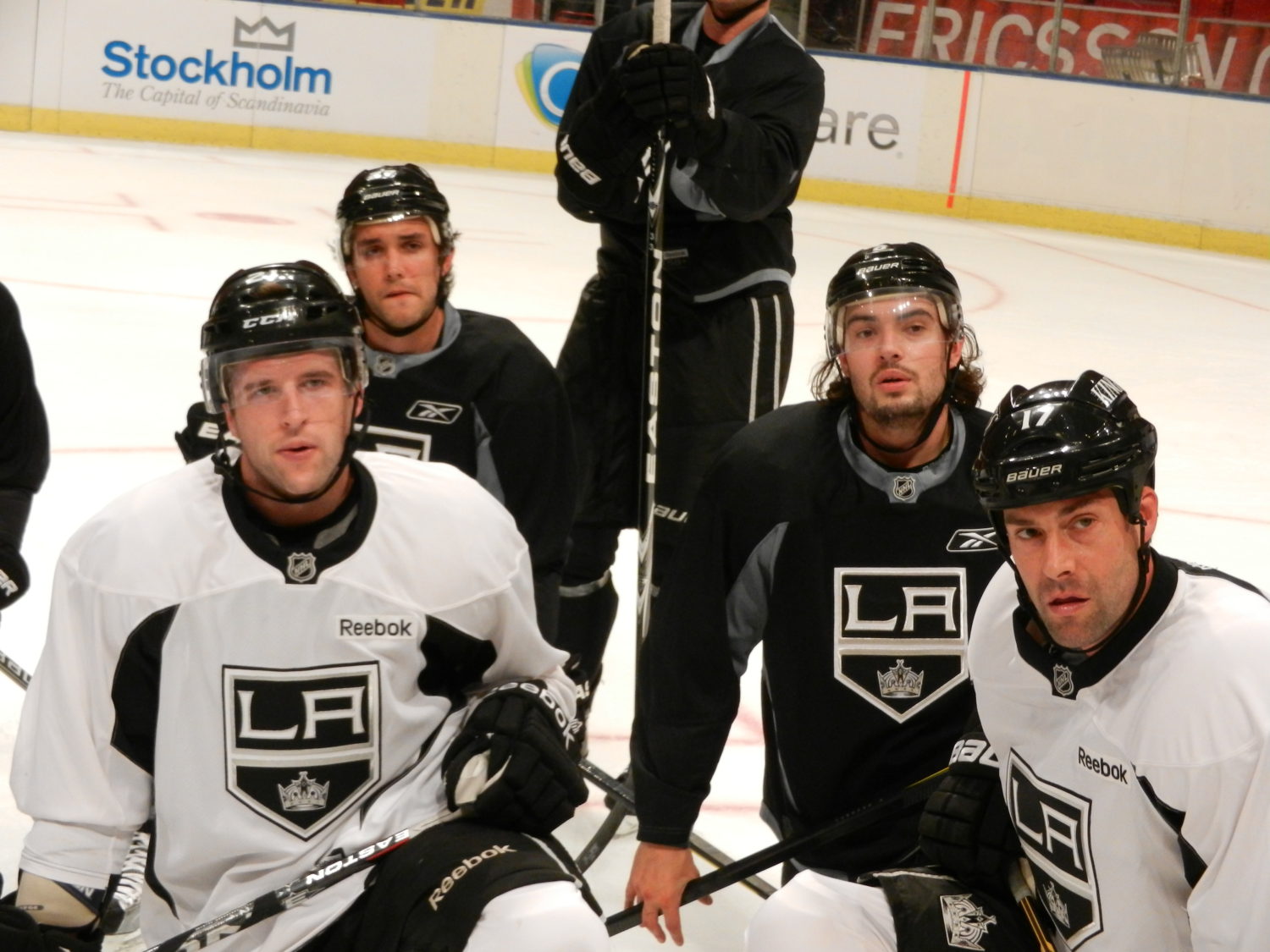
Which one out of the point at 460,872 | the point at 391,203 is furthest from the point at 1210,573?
the point at 391,203

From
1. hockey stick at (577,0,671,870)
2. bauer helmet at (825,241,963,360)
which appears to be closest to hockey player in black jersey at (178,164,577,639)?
hockey stick at (577,0,671,870)

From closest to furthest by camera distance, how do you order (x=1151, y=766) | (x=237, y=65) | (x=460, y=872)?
(x=1151, y=766)
(x=460, y=872)
(x=237, y=65)

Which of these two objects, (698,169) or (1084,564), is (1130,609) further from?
(698,169)

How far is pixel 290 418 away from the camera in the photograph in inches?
76.2

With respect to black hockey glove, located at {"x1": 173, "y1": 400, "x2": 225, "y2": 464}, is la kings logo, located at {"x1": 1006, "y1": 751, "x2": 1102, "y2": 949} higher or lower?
lower

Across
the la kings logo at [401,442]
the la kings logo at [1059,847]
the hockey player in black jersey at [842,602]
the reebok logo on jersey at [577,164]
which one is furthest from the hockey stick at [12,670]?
the la kings logo at [1059,847]

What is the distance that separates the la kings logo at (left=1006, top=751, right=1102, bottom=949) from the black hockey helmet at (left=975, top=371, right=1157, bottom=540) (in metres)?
0.29

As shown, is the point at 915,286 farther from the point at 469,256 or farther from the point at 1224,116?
the point at 1224,116

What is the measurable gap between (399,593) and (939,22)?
1008 cm

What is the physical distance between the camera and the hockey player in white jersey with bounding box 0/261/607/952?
6.12 feet

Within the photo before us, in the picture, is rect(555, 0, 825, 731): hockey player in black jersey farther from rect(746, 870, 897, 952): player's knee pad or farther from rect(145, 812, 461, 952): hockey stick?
rect(145, 812, 461, 952): hockey stick

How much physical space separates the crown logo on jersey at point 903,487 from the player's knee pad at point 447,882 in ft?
2.27

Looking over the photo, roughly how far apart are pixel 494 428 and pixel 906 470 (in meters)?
0.72

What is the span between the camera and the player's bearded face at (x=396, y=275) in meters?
2.69
